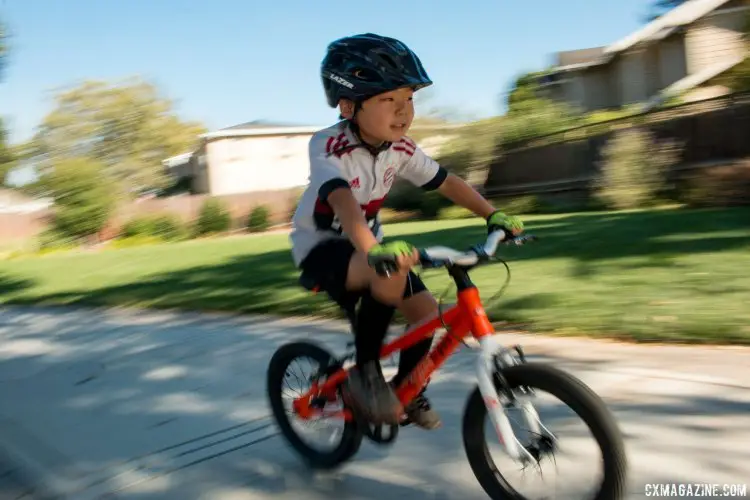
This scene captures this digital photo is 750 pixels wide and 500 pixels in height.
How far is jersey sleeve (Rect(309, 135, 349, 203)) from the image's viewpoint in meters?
3.17

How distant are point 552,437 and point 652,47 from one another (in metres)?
27.5

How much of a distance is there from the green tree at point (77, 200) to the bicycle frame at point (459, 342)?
27.5 m

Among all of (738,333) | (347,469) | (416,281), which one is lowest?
(738,333)

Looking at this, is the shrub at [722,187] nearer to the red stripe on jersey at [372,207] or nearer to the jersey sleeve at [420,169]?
the jersey sleeve at [420,169]

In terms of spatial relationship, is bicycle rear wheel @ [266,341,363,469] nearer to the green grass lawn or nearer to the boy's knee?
the boy's knee

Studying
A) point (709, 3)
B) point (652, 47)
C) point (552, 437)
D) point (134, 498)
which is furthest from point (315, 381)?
point (652, 47)

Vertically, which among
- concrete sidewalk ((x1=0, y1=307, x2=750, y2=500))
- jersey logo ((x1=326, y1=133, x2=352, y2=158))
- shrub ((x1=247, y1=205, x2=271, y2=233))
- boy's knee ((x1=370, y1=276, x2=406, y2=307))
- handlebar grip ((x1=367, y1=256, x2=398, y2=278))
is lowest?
shrub ((x1=247, y1=205, x2=271, y2=233))

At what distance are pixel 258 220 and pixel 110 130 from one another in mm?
27038

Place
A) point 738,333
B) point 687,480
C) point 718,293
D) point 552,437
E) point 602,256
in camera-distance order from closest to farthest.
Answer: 1. point 552,437
2. point 687,480
3. point 738,333
4. point 718,293
5. point 602,256

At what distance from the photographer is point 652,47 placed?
90.9ft

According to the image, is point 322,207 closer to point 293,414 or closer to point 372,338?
point 372,338

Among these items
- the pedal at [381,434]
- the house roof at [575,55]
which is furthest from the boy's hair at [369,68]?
the house roof at [575,55]

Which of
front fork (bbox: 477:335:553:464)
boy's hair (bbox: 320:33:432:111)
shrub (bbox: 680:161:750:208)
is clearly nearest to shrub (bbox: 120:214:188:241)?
shrub (bbox: 680:161:750:208)

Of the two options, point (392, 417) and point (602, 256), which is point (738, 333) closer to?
point (392, 417)
